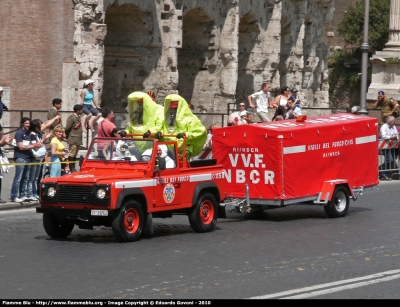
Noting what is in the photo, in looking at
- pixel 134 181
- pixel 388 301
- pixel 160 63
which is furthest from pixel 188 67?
pixel 388 301

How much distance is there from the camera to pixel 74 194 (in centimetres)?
1457

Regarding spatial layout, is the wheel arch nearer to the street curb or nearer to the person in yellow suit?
the person in yellow suit

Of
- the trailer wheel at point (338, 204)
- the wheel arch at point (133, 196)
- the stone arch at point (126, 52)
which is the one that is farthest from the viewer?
the stone arch at point (126, 52)

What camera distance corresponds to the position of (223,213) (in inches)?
652

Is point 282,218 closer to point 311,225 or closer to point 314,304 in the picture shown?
point 311,225

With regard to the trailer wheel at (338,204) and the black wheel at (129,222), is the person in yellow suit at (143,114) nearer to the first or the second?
the black wheel at (129,222)

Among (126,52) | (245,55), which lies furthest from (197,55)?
(126,52)

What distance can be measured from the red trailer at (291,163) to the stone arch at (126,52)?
1382cm

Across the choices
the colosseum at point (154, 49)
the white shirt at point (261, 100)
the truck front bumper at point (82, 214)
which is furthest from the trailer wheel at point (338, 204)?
the colosseum at point (154, 49)

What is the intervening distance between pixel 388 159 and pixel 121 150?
1162 cm

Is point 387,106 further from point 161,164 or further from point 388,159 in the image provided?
point 161,164

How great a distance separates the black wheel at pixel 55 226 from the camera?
14.9m

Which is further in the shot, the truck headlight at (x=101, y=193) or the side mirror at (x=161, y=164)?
the side mirror at (x=161, y=164)

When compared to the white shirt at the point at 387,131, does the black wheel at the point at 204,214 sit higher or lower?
lower
